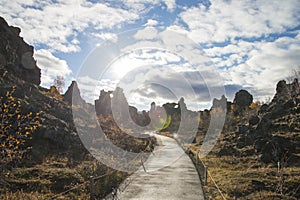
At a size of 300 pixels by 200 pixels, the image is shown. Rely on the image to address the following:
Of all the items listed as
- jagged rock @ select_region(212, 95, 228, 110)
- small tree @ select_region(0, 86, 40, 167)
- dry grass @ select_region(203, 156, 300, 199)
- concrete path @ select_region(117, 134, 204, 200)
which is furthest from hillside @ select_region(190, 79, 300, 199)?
jagged rock @ select_region(212, 95, 228, 110)

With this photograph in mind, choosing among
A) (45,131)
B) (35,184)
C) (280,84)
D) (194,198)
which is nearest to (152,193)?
(194,198)

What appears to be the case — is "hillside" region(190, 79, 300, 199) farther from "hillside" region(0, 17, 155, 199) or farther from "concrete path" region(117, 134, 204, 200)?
"hillside" region(0, 17, 155, 199)

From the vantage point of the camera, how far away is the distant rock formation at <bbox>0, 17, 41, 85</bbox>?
3127cm

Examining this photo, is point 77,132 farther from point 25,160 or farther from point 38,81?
point 38,81

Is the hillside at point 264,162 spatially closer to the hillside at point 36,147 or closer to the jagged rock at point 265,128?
the jagged rock at point 265,128

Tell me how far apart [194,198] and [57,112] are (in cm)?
2023

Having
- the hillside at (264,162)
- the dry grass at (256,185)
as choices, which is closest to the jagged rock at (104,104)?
the hillside at (264,162)

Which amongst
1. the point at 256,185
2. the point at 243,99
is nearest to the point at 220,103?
the point at 243,99

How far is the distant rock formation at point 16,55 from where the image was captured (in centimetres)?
3127

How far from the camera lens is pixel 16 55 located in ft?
113

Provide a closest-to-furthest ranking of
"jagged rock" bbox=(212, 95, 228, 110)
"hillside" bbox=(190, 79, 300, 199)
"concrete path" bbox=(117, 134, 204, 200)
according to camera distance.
→ "concrete path" bbox=(117, 134, 204, 200) → "hillside" bbox=(190, 79, 300, 199) → "jagged rock" bbox=(212, 95, 228, 110)

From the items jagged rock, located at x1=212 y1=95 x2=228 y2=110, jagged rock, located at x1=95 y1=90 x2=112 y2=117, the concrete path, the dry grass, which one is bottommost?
the concrete path

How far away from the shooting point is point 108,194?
11.8 meters

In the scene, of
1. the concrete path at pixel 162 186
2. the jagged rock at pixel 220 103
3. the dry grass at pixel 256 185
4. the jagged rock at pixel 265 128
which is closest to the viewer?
the dry grass at pixel 256 185
